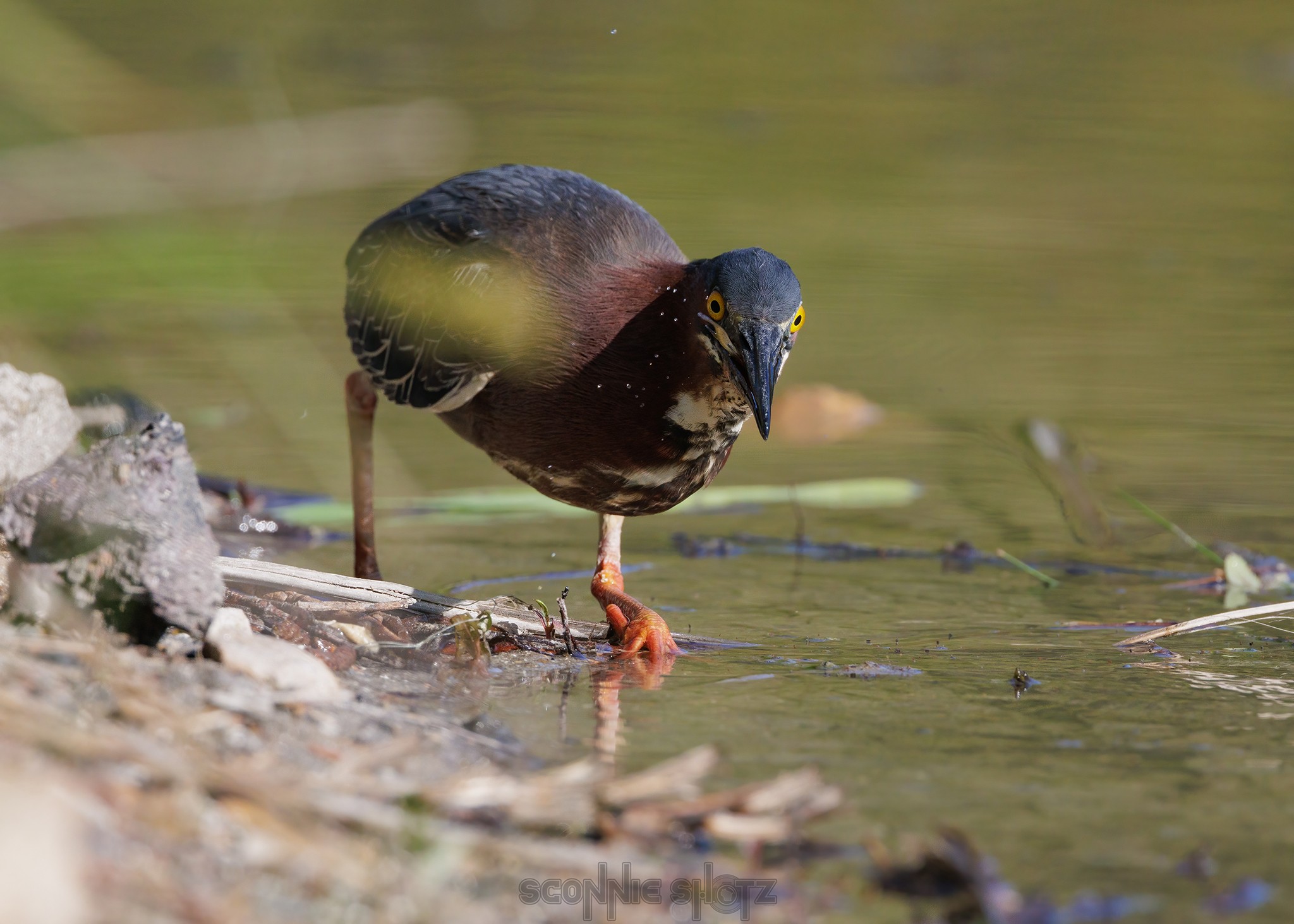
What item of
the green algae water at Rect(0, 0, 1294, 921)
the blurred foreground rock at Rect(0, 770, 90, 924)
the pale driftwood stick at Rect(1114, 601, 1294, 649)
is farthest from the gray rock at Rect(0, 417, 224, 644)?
the pale driftwood stick at Rect(1114, 601, 1294, 649)

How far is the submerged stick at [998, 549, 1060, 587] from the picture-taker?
5375 mm

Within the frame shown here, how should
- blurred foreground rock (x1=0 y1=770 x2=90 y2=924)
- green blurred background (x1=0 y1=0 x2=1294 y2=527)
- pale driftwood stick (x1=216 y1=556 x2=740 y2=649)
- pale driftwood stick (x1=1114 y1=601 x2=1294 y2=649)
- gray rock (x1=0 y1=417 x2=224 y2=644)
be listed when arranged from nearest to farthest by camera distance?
1. blurred foreground rock (x1=0 y1=770 x2=90 y2=924)
2. gray rock (x1=0 y1=417 x2=224 y2=644)
3. pale driftwood stick (x1=216 y1=556 x2=740 y2=649)
4. pale driftwood stick (x1=1114 y1=601 x2=1294 y2=649)
5. green blurred background (x1=0 y1=0 x2=1294 y2=527)

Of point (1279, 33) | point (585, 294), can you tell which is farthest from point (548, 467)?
point (1279, 33)

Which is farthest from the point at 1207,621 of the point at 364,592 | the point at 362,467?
the point at 362,467

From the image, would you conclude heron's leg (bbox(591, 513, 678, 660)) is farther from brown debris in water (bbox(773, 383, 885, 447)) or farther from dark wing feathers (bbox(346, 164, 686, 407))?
brown debris in water (bbox(773, 383, 885, 447))

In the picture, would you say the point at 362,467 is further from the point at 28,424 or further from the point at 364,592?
the point at 28,424

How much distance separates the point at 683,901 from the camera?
2.84 meters

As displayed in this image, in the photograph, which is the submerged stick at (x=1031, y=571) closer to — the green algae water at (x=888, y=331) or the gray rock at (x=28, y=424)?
the green algae water at (x=888, y=331)

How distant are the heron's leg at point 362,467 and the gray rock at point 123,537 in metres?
1.89

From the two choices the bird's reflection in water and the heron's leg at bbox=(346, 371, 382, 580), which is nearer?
the bird's reflection in water

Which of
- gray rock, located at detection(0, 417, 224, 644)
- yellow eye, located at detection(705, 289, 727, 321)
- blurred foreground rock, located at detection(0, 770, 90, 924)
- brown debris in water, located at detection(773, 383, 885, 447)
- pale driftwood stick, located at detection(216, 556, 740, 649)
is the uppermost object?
yellow eye, located at detection(705, 289, 727, 321)

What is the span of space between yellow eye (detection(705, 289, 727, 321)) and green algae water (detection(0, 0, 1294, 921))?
98cm

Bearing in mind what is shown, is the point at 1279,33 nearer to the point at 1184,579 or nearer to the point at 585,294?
the point at 1184,579

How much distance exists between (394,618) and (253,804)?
181 cm
